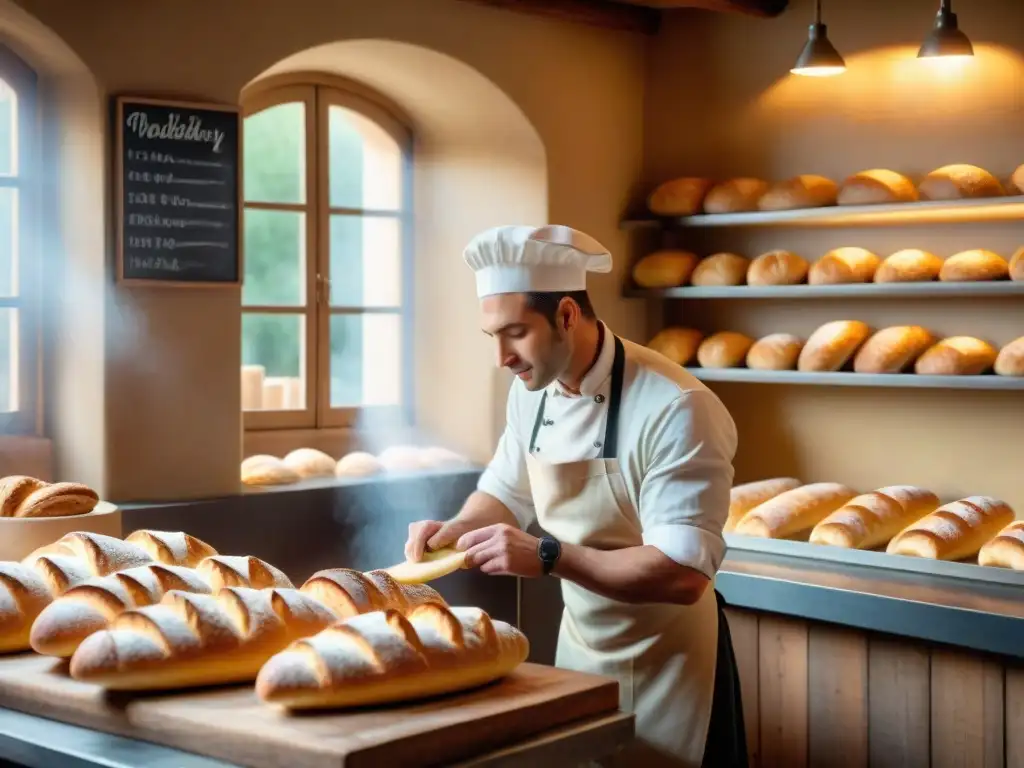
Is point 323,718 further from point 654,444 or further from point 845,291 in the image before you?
point 845,291

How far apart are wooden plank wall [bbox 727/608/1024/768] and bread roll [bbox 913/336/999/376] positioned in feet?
3.08

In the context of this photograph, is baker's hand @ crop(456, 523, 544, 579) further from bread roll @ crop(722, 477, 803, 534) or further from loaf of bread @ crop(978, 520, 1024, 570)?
bread roll @ crop(722, 477, 803, 534)

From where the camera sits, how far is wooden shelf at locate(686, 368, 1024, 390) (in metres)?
3.61

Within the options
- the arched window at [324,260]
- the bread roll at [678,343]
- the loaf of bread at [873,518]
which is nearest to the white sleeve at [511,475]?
the loaf of bread at [873,518]

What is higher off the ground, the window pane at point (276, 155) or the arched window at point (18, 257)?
the window pane at point (276, 155)

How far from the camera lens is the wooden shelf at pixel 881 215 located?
12.0 ft

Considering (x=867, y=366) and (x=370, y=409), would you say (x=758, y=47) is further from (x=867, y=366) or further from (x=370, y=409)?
(x=370, y=409)

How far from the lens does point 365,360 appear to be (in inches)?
176

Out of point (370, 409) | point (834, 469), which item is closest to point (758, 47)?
point (834, 469)

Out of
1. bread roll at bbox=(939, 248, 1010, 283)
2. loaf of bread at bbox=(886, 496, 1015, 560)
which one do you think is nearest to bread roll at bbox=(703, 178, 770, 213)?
bread roll at bbox=(939, 248, 1010, 283)

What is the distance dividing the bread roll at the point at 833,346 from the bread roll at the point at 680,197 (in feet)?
2.05

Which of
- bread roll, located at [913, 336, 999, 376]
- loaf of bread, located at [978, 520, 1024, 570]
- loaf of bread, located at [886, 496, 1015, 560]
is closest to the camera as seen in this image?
loaf of bread, located at [978, 520, 1024, 570]

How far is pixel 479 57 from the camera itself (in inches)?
160

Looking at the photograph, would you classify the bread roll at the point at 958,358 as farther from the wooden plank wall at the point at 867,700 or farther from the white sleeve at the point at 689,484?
the white sleeve at the point at 689,484
